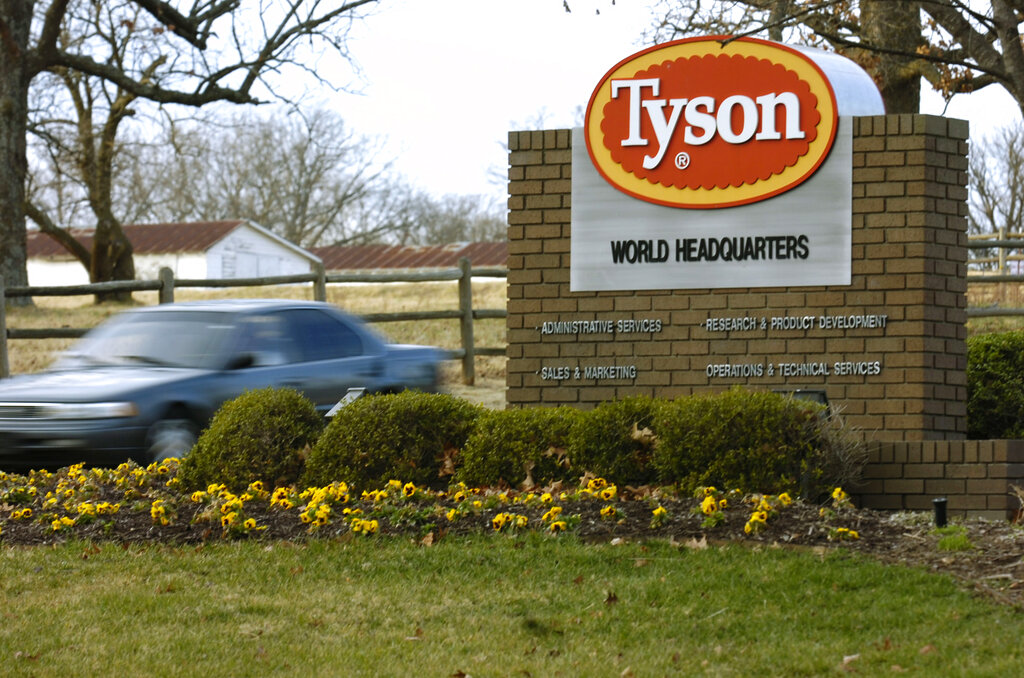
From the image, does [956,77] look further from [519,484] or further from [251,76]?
[251,76]

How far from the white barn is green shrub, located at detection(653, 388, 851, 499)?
50291mm

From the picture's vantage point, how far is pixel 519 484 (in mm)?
7453

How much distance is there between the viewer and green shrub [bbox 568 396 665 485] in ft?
23.9

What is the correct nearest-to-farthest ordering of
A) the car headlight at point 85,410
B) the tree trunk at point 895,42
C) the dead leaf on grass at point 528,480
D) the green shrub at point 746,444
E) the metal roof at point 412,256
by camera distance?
the green shrub at point 746,444 → the dead leaf on grass at point 528,480 → the car headlight at point 85,410 → the tree trunk at point 895,42 → the metal roof at point 412,256

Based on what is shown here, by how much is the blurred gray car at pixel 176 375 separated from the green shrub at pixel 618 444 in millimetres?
3281

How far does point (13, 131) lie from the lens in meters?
24.0

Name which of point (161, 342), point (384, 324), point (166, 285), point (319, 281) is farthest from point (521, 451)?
point (384, 324)

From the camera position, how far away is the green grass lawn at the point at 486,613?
458cm

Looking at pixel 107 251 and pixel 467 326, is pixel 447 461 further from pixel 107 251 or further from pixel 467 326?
pixel 107 251

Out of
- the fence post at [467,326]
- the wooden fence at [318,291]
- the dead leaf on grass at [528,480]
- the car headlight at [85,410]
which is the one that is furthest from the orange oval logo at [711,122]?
the fence post at [467,326]

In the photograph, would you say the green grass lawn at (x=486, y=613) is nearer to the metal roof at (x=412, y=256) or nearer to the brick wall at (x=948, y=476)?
the brick wall at (x=948, y=476)

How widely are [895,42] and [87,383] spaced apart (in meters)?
12.2

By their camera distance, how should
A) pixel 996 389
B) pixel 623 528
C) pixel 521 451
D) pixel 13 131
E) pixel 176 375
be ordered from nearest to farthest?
pixel 623 528 < pixel 521 451 < pixel 996 389 < pixel 176 375 < pixel 13 131

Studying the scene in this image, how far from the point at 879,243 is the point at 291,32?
19.5m
